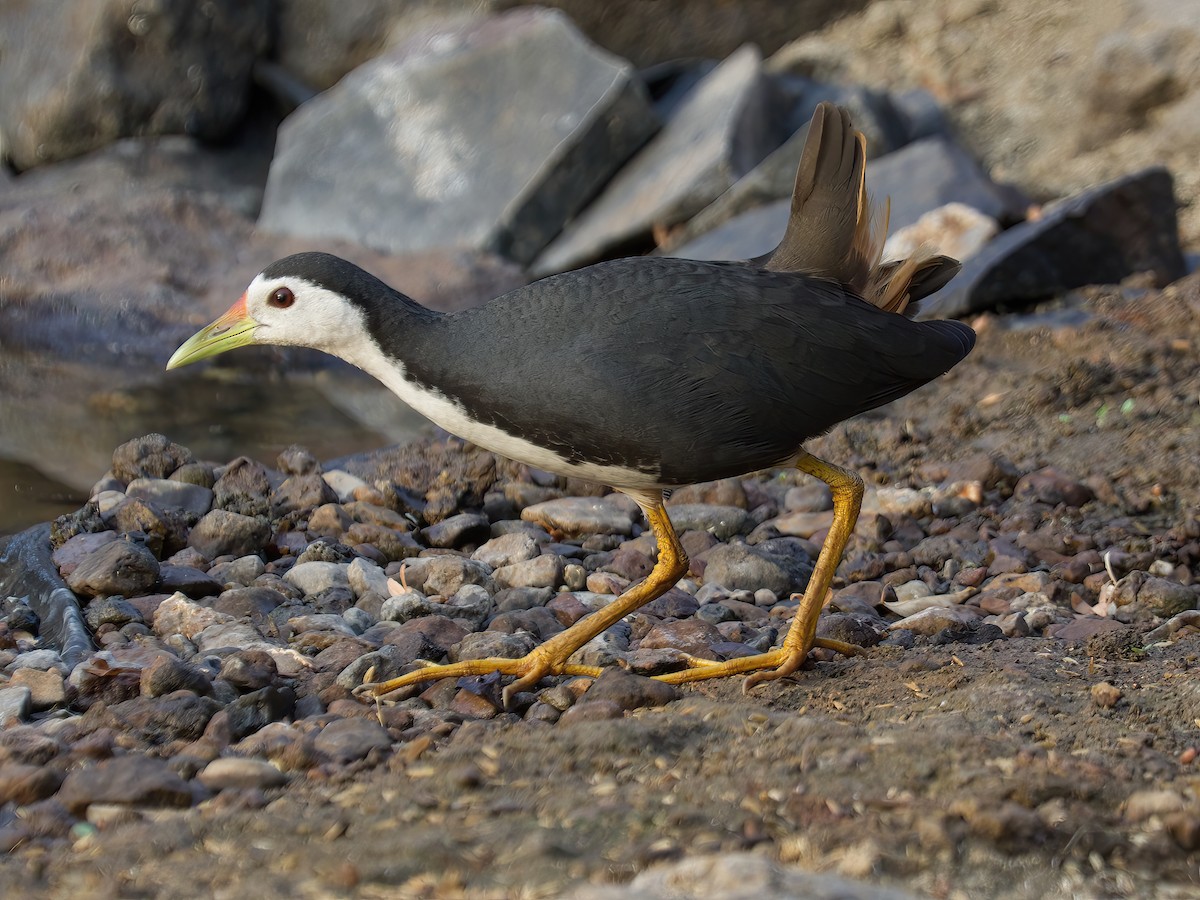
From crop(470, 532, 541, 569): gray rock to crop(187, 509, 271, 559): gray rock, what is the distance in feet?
2.38

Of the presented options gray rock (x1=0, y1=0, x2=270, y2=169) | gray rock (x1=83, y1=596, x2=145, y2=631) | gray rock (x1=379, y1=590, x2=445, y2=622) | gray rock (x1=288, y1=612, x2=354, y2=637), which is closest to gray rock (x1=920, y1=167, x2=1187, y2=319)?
gray rock (x1=379, y1=590, x2=445, y2=622)

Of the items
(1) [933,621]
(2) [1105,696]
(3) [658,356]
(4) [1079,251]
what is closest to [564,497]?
(1) [933,621]

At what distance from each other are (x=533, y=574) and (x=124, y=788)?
6.06ft

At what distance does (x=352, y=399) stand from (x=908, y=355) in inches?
182

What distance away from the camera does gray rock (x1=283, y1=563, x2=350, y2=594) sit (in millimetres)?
4223

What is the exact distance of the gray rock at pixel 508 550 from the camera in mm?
4527

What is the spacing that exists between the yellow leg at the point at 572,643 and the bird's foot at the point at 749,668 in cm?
21

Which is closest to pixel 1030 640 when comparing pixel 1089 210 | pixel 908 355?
pixel 908 355

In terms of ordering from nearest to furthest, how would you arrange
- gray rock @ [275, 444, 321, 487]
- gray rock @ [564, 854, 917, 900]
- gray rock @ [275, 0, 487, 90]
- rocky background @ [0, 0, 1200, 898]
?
gray rock @ [564, 854, 917, 900] < rocky background @ [0, 0, 1200, 898] < gray rock @ [275, 444, 321, 487] < gray rock @ [275, 0, 487, 90]

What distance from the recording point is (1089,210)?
23.1 ft

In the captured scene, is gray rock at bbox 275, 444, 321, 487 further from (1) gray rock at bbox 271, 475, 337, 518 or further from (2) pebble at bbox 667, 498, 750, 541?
(2) pebble at bbox 667, 498, 750, 541

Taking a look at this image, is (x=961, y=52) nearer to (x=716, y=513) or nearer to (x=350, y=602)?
(x=716, y=513)

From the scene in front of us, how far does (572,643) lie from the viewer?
3477 mm

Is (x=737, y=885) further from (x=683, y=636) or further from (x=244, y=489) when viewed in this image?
(x=244, y=489)
